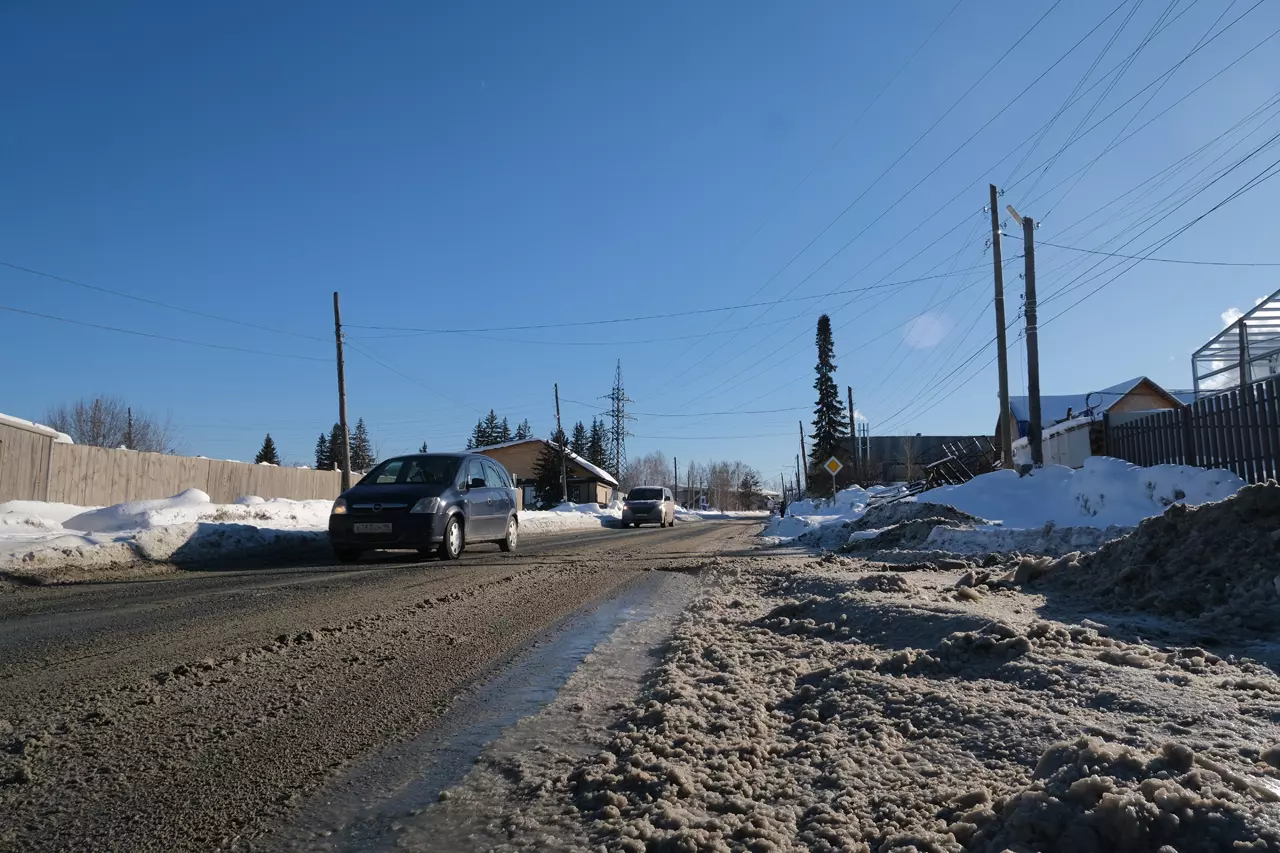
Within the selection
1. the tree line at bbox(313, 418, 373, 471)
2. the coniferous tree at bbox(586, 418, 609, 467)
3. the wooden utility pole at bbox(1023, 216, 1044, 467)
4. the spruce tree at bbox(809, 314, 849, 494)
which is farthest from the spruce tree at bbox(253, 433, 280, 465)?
the wooden utility pole at bbox(1023, 216, 1044, 467)

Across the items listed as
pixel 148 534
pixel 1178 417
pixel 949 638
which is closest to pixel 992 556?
pixel 949 638

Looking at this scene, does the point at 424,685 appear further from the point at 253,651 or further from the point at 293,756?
the point at 253,651

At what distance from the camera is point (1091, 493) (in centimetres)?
1288

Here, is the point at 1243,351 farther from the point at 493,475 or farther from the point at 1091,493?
the point at 493,475

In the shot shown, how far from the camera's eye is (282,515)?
685 inches

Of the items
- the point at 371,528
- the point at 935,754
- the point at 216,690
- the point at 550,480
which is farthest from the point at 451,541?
the point at 550,480

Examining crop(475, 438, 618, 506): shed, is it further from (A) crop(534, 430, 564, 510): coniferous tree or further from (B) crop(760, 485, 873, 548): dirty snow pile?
(B) crop(760, 485, 873, 548): dirty snow pile

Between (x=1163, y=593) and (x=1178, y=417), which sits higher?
(x=1178, y=417)

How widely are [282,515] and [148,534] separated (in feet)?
19.3

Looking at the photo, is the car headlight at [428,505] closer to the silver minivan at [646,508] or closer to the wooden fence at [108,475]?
the wooden fence at [108,475]

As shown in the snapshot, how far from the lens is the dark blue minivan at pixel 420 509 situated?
11078 mm

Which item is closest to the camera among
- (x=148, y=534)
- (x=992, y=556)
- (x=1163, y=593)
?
(x=1163, y=593)

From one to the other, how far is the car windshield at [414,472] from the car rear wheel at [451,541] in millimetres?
682

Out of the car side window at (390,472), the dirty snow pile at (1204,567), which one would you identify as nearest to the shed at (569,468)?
the car side window at (390,472)
